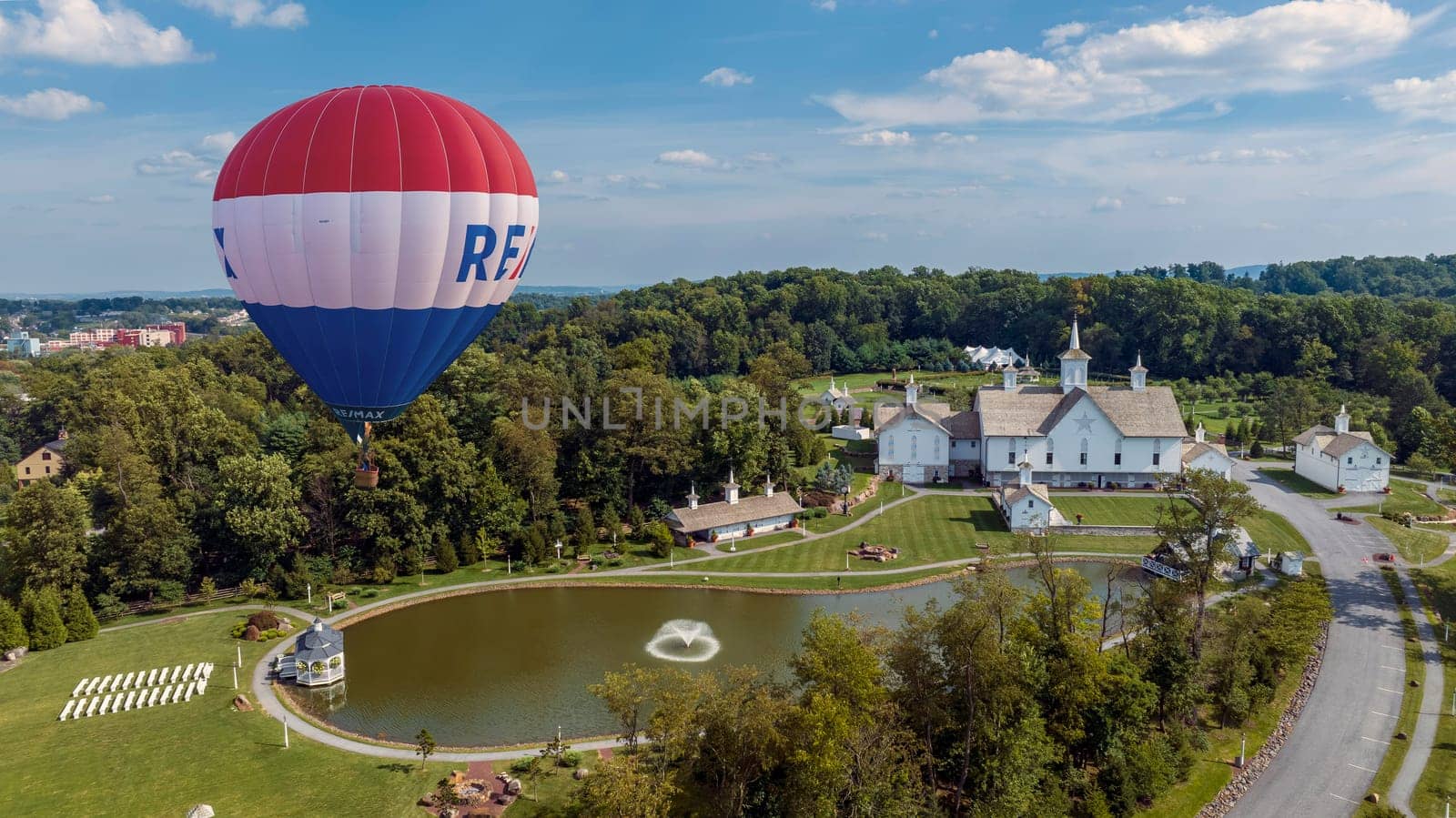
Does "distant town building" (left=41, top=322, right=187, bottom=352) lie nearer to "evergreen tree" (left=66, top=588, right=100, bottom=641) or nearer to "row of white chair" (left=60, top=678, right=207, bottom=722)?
"evergreen tree" (left=66, top=588, right=100, bottom=641)

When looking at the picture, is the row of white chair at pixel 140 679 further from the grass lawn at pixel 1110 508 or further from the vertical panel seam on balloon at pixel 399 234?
the grass lawn at pixel 1110 508

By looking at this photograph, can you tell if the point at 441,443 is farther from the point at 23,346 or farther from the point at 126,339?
the point at 23,346

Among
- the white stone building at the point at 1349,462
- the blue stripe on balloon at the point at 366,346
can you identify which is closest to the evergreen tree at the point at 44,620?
the blue stripe on balloon at the point at 366,346

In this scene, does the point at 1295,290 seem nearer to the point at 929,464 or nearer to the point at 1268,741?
the point at 929,464

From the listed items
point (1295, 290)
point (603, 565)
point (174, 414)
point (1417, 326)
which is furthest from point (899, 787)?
point (1295, 290)

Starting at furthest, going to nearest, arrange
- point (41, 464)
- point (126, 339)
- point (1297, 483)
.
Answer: point (126, 339) < point (41, 464) < point (1297, 483)

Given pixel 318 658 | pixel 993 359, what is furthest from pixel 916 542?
pixel 993 359

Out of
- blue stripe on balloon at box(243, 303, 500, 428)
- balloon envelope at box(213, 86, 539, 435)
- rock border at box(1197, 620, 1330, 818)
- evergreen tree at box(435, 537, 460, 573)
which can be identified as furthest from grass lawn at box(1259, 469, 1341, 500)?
blue stripe on balloon at box(243, 303, 500, 428)
